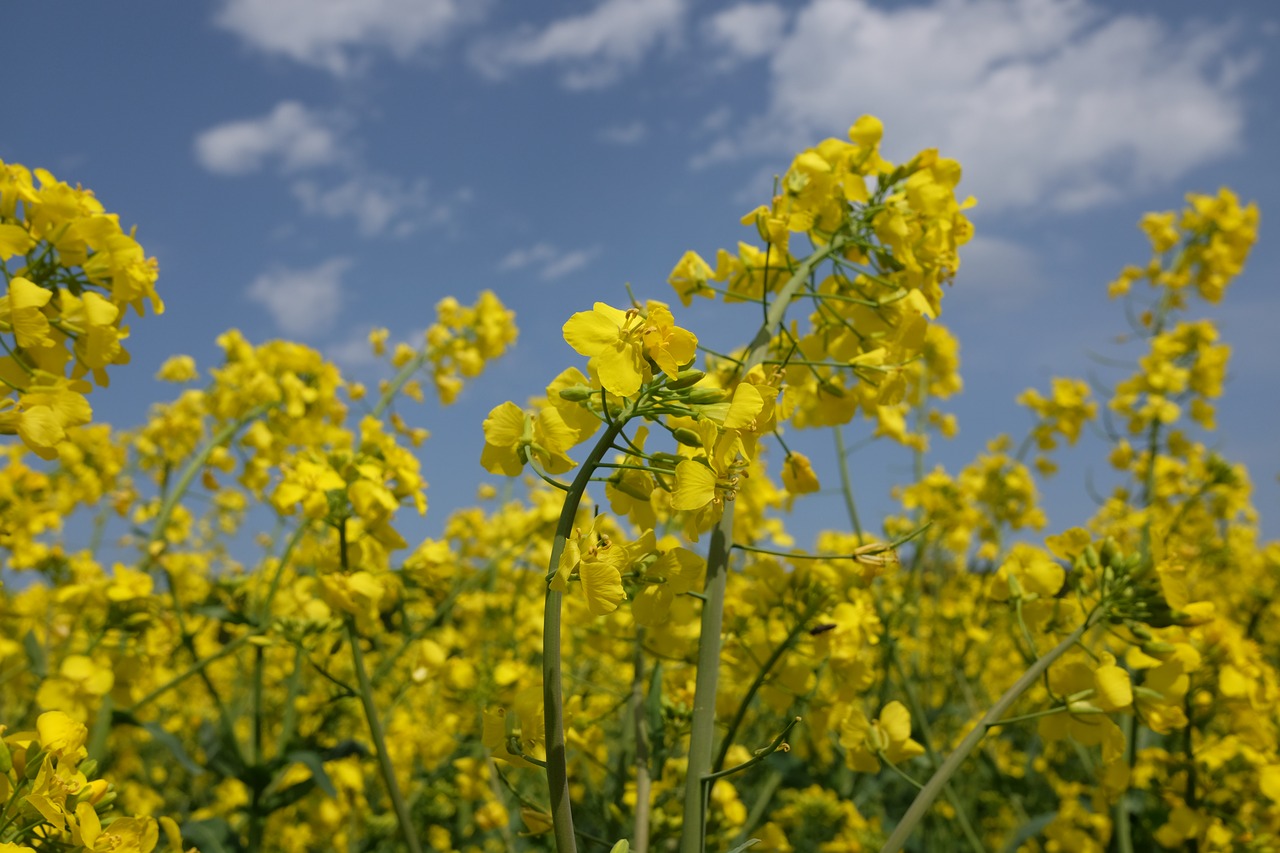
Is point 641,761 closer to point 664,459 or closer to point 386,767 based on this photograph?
point 386,767

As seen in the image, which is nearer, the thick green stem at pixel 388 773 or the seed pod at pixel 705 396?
the seed pod at pixel 705 396

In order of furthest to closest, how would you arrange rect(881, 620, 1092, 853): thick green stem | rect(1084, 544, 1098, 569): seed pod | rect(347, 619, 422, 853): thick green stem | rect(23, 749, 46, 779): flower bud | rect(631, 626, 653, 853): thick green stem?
1. rect(347, 619, 422, 853): thick green stem
2. rect(1084, 544, 1098, 569): seed pod
3. rect(631, 626, 653, 853): thick green stem
4. rect(881, 620, 1092, 853): thick green stem
5. rect(23, 749, 46, 779): flower bud

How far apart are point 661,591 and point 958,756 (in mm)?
707

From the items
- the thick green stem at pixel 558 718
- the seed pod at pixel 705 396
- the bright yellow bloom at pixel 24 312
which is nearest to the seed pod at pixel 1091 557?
the seed pod at pixel 705 396

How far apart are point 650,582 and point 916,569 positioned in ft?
11.8

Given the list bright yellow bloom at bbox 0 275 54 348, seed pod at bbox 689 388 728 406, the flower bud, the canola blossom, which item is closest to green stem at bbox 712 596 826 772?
the canola blossom

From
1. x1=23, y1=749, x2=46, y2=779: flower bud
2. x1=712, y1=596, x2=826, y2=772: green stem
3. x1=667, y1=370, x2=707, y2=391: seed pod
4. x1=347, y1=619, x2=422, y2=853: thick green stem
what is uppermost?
x1=667, y1=370, x2=707, y2=391: seed pod

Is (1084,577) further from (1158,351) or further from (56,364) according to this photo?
(1158,351)

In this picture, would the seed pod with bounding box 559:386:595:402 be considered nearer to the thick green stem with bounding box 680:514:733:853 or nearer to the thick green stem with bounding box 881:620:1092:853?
the thick green stem with bounding box 680:514:733:853

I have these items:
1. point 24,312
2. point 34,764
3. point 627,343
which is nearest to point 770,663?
point 627,343

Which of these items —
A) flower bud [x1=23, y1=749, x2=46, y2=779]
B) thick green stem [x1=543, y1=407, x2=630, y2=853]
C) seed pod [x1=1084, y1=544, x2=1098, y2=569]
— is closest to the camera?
thick green stem [x1=543, y1=407, x2=630, y2=853]

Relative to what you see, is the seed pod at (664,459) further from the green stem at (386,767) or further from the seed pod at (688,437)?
the green stem at (386,767)

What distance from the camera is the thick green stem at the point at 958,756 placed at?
4.85 ft

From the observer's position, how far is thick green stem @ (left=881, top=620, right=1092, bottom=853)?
4.85ft
